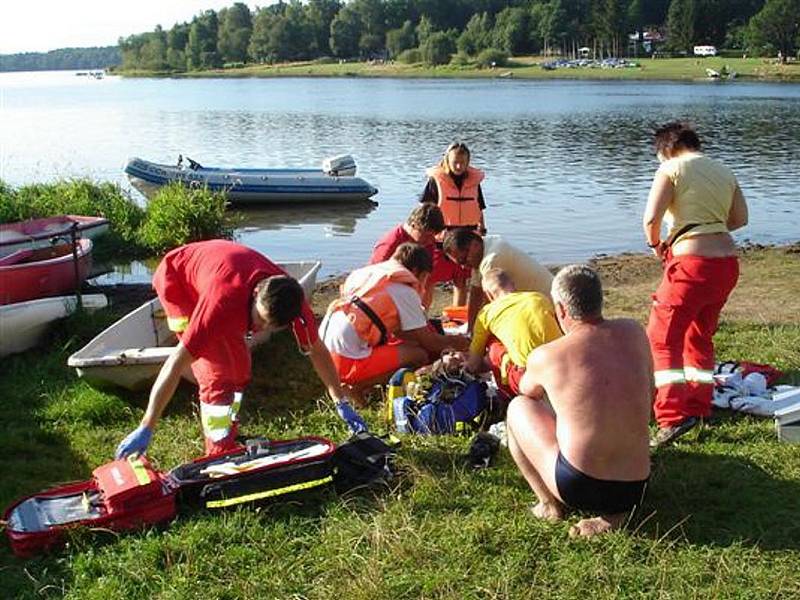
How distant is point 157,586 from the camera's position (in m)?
4.04

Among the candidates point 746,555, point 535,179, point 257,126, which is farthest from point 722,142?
point 746,555

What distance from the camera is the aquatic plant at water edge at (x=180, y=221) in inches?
595

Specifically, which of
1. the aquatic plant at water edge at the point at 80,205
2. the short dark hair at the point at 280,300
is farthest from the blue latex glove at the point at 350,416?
the aquatic plant at water edge at the point at 80,205

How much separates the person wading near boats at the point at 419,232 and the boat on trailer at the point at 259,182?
1402 centimetres

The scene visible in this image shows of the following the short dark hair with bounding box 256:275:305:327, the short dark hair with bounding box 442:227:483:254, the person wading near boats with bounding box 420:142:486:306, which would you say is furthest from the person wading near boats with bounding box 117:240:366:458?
the person wading near boats with bounding box 420:142:486:306

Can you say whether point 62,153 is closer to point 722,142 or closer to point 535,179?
point 535,179

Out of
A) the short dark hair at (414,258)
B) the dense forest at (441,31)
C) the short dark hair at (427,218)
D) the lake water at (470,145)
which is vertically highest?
the dense forest at (441,31)

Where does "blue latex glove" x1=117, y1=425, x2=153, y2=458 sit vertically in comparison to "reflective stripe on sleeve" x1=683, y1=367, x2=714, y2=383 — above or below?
above

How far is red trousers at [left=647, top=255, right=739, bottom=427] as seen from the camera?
18.5 ft

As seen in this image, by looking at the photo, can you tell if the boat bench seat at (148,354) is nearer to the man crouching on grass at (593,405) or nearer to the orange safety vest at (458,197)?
the man crouching on grass at (593,405)

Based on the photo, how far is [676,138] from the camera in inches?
225

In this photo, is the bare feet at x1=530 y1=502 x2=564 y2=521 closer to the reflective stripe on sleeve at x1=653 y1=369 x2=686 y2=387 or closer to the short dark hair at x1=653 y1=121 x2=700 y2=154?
the reflective stripe on sleeve at x1=653 y1=369 x2=686 y2=387

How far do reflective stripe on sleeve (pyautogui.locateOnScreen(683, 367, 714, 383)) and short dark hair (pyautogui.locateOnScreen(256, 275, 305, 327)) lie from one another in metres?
2.51

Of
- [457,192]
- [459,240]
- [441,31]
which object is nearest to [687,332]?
[459,240]
